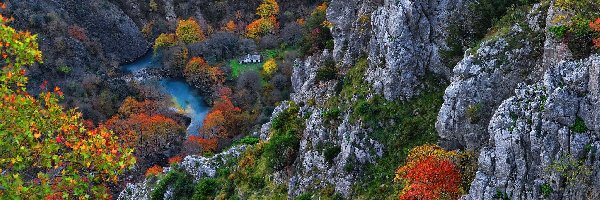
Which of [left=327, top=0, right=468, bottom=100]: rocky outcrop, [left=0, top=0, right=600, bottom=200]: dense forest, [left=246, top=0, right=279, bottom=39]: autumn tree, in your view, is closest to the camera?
[left=0, top=0, right=600, bottom=200]: dense forest

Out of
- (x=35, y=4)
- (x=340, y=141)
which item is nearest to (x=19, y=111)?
(x=340, y=141)

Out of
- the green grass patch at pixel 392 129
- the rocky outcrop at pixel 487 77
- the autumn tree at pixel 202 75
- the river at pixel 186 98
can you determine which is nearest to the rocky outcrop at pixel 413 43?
the green grass patch at pixel 392 129

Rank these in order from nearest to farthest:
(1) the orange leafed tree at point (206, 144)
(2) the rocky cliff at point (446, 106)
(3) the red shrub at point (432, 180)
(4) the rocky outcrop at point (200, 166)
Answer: (2) the rocky cliff at point (446, 106) < (3) the red shrub at point (432, 180) < (4) the rocky outcrop at point (200, 166) < (1) the orange leafed tree at point (206, 144)

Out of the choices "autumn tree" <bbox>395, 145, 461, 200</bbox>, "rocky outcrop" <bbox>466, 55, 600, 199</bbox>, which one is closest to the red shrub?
"autumn tree" <bbox>395, 145, 461, 200</bbox>

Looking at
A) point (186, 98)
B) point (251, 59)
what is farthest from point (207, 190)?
point (251, 59)

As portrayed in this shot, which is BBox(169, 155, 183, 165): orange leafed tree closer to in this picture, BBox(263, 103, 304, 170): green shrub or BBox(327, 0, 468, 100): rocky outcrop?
BBox(263, 103, 304, 170): green shrub

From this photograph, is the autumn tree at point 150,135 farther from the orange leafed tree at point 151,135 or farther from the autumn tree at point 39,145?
the autumn tree at point 39,145
